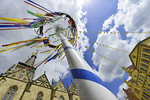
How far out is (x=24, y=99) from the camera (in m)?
9.13

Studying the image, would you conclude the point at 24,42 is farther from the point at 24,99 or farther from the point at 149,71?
Answer: the point at 149,71

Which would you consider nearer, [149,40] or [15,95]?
[15,95]

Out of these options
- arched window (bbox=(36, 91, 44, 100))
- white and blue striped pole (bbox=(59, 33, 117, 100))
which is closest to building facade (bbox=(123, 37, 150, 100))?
arched window (bbox=(36, 91, 44, 100))

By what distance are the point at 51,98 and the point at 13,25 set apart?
39.5ft

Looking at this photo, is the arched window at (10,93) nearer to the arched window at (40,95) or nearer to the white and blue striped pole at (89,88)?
the arched window at (40,95)

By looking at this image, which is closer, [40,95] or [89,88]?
[89,88]

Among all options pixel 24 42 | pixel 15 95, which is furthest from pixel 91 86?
pixel 15 95

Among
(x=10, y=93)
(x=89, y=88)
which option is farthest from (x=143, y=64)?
(x=10, y=93)

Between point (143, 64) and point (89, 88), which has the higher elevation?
point (89, 88)

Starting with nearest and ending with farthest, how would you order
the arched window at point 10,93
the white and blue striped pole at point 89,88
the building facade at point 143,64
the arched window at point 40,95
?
1. the white and blue striped pole at point 89,88
2. the arched window at point 10,93
3. the arched window at point 40,95
4. the building facade at point 143,64

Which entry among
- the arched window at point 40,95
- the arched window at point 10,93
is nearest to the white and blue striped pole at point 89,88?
the arched window at point 40,95

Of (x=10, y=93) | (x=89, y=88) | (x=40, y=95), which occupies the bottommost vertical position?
(x=40, y=95)

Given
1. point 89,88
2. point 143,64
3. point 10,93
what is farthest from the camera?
point 143,64

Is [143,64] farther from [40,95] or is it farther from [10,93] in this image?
[10,93]
